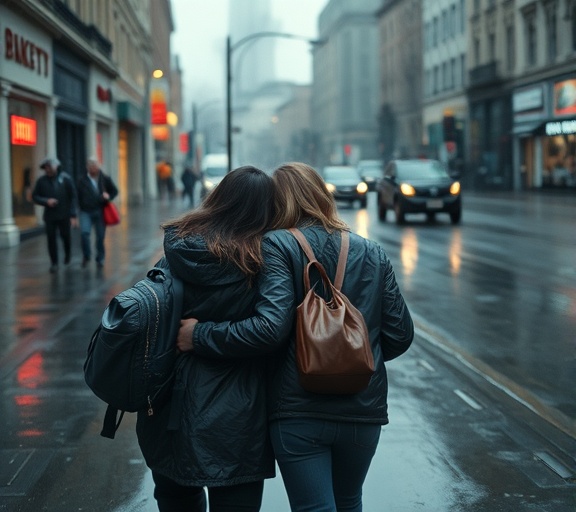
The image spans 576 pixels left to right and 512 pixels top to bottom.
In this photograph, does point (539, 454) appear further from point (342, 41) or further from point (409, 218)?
point (342, 41)

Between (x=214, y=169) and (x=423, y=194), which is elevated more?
(x=214, y=169)

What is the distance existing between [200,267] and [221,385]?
0.37 metres

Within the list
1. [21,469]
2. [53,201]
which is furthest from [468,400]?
[53,201]

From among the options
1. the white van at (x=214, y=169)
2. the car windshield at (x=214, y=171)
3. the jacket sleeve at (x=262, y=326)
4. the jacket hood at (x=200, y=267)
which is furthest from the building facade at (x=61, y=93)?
the jacket sleeve at (x=262, y=326)

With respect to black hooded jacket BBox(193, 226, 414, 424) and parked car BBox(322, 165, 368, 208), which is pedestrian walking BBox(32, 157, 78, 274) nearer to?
black hooded jacket BBox(193, 226, 414, 424)

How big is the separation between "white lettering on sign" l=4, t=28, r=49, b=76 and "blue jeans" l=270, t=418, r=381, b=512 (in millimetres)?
17490

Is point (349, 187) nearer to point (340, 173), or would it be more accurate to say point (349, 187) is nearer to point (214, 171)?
point (340, 173)

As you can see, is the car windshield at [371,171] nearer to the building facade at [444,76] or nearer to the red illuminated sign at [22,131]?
the building facade at [444,76]

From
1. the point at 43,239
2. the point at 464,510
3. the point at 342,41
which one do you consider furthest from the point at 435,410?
the point at 342,41

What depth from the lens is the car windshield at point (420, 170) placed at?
26.9 metres

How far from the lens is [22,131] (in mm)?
21516

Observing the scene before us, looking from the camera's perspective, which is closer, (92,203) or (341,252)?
(341,252)

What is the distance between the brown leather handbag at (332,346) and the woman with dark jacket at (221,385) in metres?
0.21

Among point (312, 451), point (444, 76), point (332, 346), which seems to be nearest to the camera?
point (332, 346)
